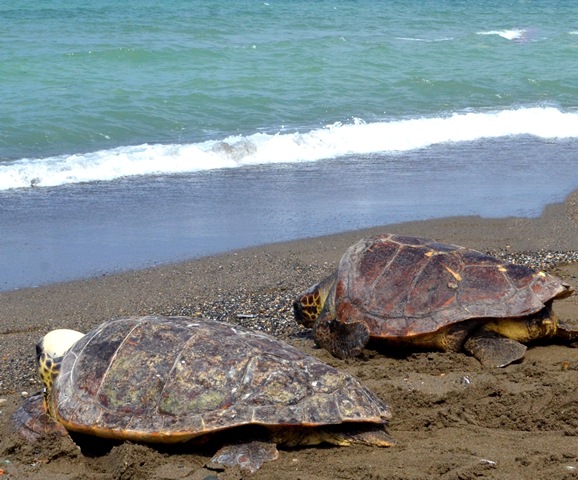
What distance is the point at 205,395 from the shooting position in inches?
169

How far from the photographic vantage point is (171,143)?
44.4 feet

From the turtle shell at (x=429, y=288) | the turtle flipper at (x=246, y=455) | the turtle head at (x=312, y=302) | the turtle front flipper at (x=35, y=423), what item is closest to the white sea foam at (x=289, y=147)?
the turtle head at (x=312, y=302)

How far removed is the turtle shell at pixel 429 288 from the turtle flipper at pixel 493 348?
16 centimetres

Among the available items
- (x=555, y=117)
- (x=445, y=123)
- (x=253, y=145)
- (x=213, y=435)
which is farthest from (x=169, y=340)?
(x=555, y=117)

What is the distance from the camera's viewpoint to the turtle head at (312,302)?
20.2 feet

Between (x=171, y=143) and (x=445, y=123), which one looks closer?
(x=171, y=143)

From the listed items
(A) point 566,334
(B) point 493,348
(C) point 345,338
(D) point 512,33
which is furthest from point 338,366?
(D) point 512,33

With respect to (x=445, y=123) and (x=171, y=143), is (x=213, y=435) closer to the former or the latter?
(x=171, y=143)

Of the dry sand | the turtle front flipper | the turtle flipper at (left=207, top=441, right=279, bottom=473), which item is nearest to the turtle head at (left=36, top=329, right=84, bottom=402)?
the turtle front flipper

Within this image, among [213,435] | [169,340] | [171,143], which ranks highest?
[169,340]

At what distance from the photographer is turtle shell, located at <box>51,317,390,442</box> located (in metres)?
4.21

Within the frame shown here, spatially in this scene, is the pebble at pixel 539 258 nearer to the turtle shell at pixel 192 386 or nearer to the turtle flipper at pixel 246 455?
the turtle shell at pixel 192 386

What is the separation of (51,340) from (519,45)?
23.5 meters

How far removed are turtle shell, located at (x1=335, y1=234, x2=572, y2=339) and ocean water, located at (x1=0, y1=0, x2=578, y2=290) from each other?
2.79m
